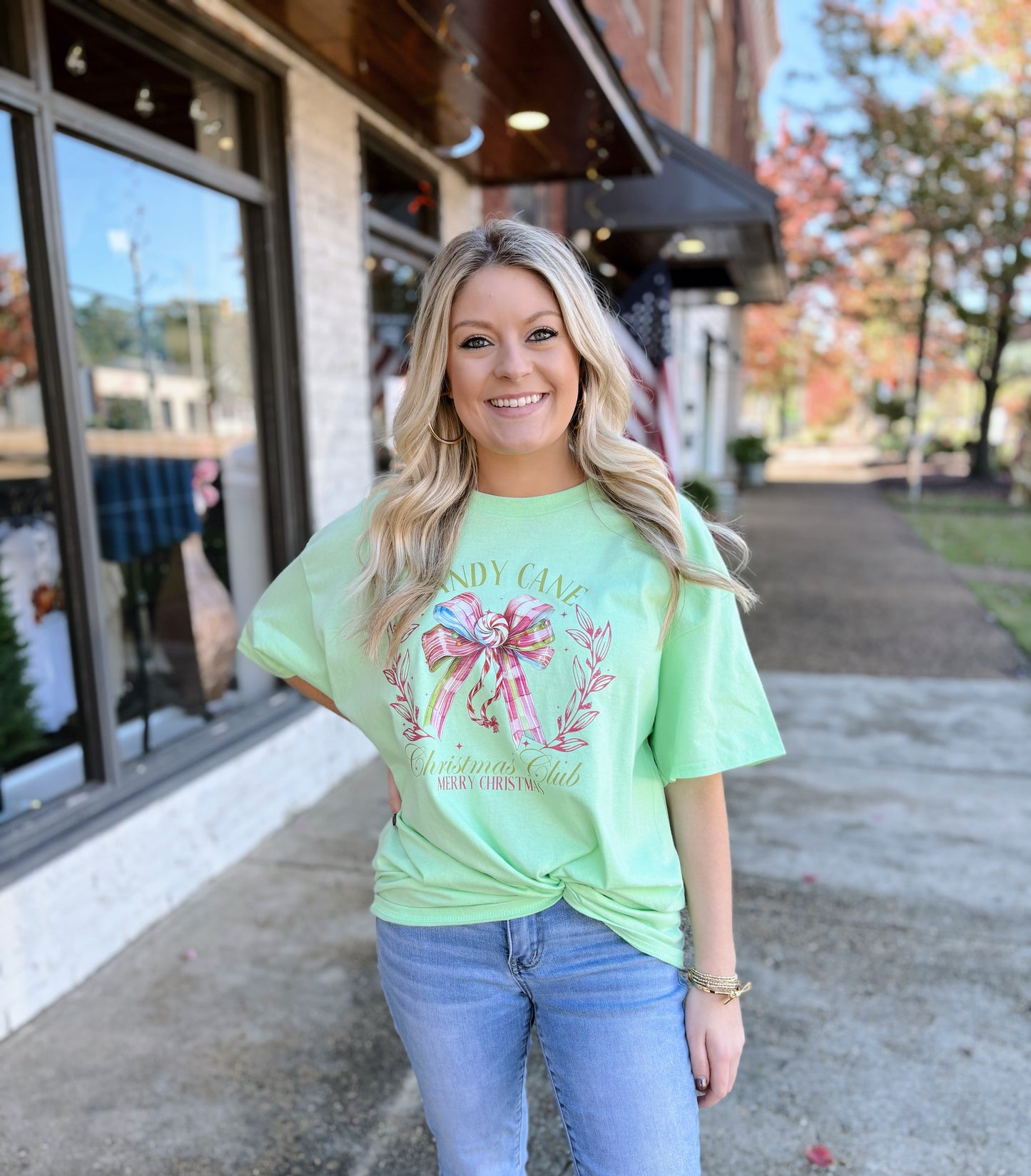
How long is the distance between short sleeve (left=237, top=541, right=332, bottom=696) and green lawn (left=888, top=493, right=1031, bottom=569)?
9757 mm

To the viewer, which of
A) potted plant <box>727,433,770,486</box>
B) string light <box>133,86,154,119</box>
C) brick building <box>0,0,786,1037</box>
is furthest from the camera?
potted plant <box>727,433,770,486</box>

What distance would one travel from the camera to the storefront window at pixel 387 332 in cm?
505

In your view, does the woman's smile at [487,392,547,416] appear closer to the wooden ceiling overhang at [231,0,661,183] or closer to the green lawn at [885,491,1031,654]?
the wooden ceiling overhang at [231,0,661,183]

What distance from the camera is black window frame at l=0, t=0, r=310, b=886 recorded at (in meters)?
2.66

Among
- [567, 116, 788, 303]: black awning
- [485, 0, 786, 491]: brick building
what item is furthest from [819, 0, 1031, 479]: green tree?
[567, 116, 788, 303]: black awning

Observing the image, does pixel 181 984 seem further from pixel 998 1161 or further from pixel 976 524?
pixel 976 524

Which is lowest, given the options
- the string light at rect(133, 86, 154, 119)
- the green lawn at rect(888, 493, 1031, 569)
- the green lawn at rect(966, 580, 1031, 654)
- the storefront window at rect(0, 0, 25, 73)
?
the green lawn at rect(888, 493, 1031, 569)

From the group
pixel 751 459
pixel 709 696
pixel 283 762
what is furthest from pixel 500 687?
pixel 751 459

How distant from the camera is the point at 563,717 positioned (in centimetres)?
132

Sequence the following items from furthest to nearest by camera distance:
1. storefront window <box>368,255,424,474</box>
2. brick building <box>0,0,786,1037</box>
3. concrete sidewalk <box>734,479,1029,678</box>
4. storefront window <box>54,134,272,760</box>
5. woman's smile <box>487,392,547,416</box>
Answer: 1. concrete sidewalk <box>734,479,1029,678</box>
2. storefront window <box>368,255,424,474</box>
3. storefront window <box>54,134,272,760</box>
4. brick building <box>0,0,786,1037</box>
5. woman's smile <box>487,392,547,416</box>

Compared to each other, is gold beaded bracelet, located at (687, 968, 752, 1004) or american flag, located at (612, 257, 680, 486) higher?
american flag, located at (612, 257, 680, 486)

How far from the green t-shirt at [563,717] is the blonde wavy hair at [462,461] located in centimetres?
3

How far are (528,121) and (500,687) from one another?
12.6 feet

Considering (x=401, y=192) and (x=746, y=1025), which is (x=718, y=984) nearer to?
(x=746, y=1025)
